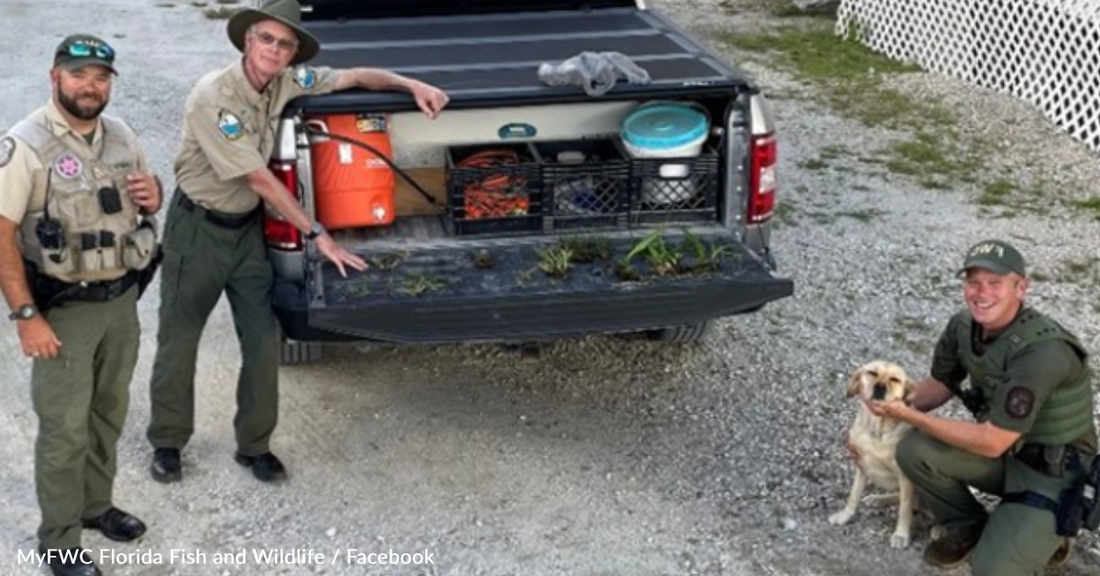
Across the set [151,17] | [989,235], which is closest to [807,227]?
[989,235]

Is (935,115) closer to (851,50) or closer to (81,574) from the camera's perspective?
(851,50)

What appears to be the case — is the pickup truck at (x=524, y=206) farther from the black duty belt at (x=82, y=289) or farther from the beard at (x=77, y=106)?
the beard at (x=77, y=106)

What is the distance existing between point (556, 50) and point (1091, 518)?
2.92 metres

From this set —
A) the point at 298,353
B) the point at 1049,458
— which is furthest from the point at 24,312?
the point at 1049,458

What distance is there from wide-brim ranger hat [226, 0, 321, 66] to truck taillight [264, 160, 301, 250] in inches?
14.6

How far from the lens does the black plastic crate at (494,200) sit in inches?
195

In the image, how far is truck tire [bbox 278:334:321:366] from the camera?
5.72m

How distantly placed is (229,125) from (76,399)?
40.6 inches


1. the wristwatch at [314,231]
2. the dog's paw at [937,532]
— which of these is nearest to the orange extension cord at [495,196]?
the wristwatch at [314,231]

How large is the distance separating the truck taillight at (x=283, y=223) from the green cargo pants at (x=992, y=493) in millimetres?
2232

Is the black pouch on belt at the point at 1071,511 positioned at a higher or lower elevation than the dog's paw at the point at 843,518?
higher

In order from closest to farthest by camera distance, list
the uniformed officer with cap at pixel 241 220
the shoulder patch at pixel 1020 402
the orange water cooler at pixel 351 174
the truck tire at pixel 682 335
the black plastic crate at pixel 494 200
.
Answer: the shoulder patch at pixel 1020 402, the uniformed officer with cap at pixel 241 220, the orange water cooler at pixel 351 174, the black plastic crate at pixel 494 200, the truck tire at pixel 682 335

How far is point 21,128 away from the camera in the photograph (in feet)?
13.0

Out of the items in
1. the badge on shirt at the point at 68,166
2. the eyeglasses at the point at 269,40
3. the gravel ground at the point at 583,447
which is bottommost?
the gravel ground at the point at 583,447
